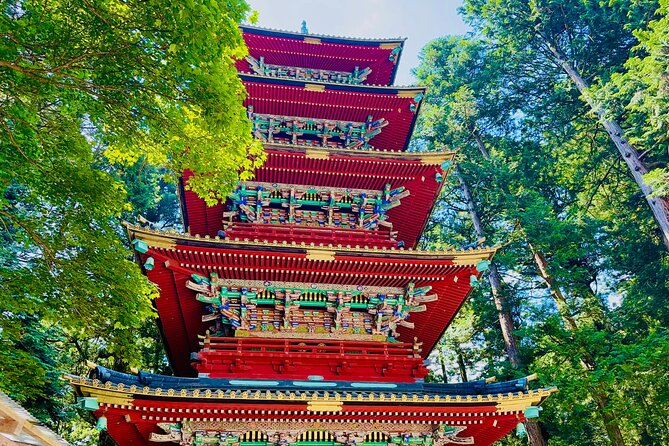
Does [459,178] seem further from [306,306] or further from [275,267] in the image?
[275,267]

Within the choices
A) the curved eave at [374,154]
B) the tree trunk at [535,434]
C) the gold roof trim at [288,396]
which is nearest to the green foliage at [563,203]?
the tree trunk at [535,434]

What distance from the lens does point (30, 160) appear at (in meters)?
5.67

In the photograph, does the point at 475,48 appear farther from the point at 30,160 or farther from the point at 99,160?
the point at 30,160

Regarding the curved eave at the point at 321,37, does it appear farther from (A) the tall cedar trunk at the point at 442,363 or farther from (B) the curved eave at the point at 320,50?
(A) the tall cedar trunk at the point at 442,363

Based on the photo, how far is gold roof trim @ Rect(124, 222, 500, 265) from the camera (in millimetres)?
8188

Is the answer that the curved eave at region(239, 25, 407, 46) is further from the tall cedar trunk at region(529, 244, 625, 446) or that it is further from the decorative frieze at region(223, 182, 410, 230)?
the tall cedar trunk at region(529, 244, 625, 446)

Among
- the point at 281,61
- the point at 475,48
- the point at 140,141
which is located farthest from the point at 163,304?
the point at 475,48

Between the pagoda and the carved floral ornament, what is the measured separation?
0.08 feet

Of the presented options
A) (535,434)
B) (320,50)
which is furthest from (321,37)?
(535,434)

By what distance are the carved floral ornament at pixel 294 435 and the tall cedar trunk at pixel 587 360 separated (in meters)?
6.86

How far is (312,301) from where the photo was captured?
9555 millimetres

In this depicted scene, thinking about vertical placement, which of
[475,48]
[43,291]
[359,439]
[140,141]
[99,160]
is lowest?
[359,439]

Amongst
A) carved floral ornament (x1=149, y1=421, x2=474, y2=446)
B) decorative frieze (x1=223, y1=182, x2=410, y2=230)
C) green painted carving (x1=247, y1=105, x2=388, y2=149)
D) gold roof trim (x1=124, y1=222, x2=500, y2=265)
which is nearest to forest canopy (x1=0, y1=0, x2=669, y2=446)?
gold roof trim (x1=124, y1=222, x2=500, y2=265)

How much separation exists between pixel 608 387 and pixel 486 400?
→ 7.14 metres
